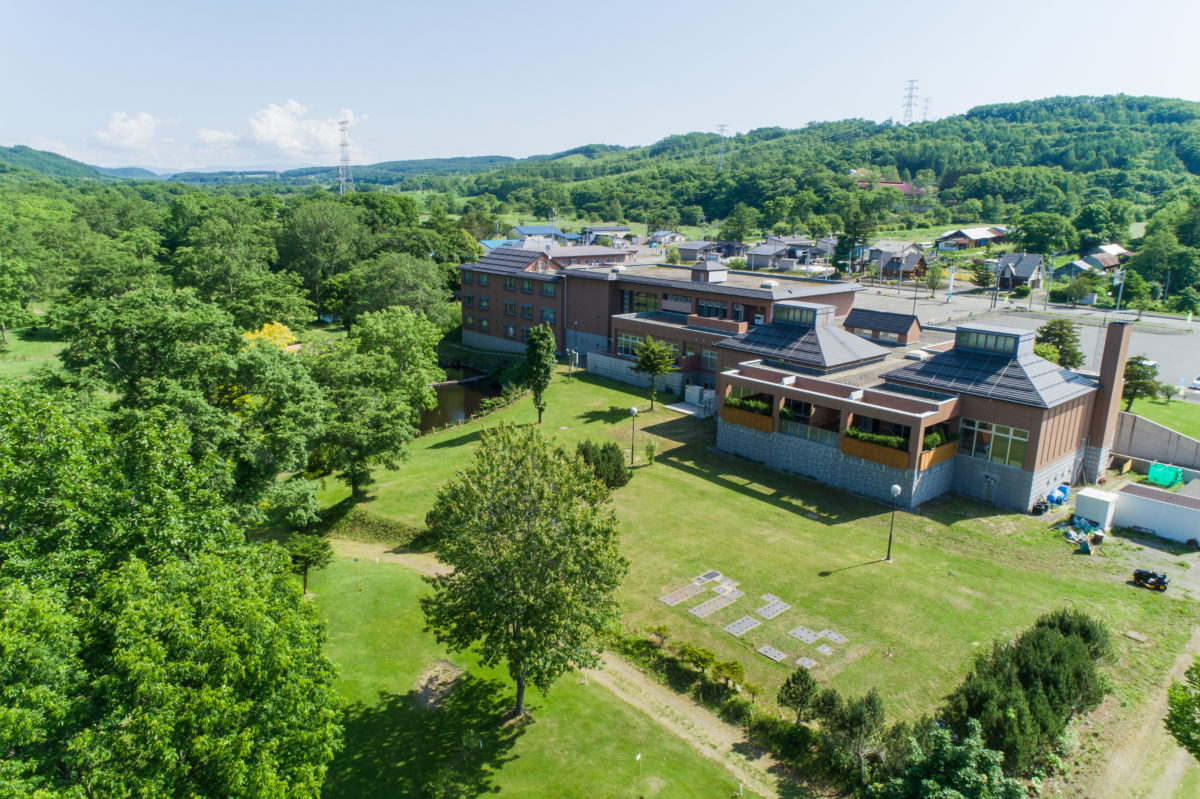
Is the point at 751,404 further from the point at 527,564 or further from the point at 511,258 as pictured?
the point at 511,258

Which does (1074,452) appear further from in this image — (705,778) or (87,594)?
(87,594)

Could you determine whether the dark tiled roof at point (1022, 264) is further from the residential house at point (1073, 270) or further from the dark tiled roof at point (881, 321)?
the dark tiled roof at point (881, 321)

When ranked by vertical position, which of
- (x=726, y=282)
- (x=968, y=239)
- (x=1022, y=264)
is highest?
(x=968, y=239)

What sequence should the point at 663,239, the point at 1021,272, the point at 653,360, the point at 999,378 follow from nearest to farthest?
the point at 999,378 → the point at 653,360 → the point at 1021,272 → the point at 663,239

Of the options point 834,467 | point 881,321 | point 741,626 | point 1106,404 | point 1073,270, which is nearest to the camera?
point 741,626

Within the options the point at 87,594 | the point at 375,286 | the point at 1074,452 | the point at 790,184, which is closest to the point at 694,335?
the point at 1074,452

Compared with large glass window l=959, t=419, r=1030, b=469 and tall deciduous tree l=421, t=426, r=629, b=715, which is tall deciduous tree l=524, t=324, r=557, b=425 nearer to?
large glass window l=959, t=419, r=1030, b=469

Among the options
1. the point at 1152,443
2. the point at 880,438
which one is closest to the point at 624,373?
the point at 880,438

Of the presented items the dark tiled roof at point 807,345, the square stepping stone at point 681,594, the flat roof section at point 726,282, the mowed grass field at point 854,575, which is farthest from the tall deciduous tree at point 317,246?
the square stepping stone at point 681,594
